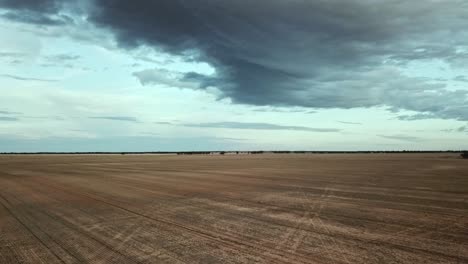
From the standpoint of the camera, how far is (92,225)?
372 inches

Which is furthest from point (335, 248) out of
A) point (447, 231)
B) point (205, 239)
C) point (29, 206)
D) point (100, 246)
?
point (29, 206)

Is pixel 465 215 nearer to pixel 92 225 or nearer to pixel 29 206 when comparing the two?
pixel 92 225

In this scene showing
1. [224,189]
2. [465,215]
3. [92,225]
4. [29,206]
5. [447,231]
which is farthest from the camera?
[224,189]

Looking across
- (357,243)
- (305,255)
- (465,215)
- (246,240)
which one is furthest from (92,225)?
(465,215)

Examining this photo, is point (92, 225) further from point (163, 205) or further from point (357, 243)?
point (357, 243)

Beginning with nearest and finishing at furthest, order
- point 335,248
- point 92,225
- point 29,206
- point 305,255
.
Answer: point 305,255 < point 335,248 < point 92,225 < point 29,206

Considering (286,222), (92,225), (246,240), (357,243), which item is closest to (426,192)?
(286,222)

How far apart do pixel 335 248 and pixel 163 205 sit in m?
6.95

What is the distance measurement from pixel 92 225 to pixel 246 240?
13.0 ft

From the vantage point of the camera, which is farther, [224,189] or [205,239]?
[224,189]

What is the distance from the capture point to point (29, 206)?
12.7 m

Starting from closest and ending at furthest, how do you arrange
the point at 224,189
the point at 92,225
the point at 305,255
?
the point at 305,255 → the point at 92,225 → the point at 224,189

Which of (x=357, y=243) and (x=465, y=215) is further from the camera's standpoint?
(x=465, y=215)

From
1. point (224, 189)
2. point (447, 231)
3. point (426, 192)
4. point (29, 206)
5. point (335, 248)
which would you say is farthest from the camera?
point (224, 189)
